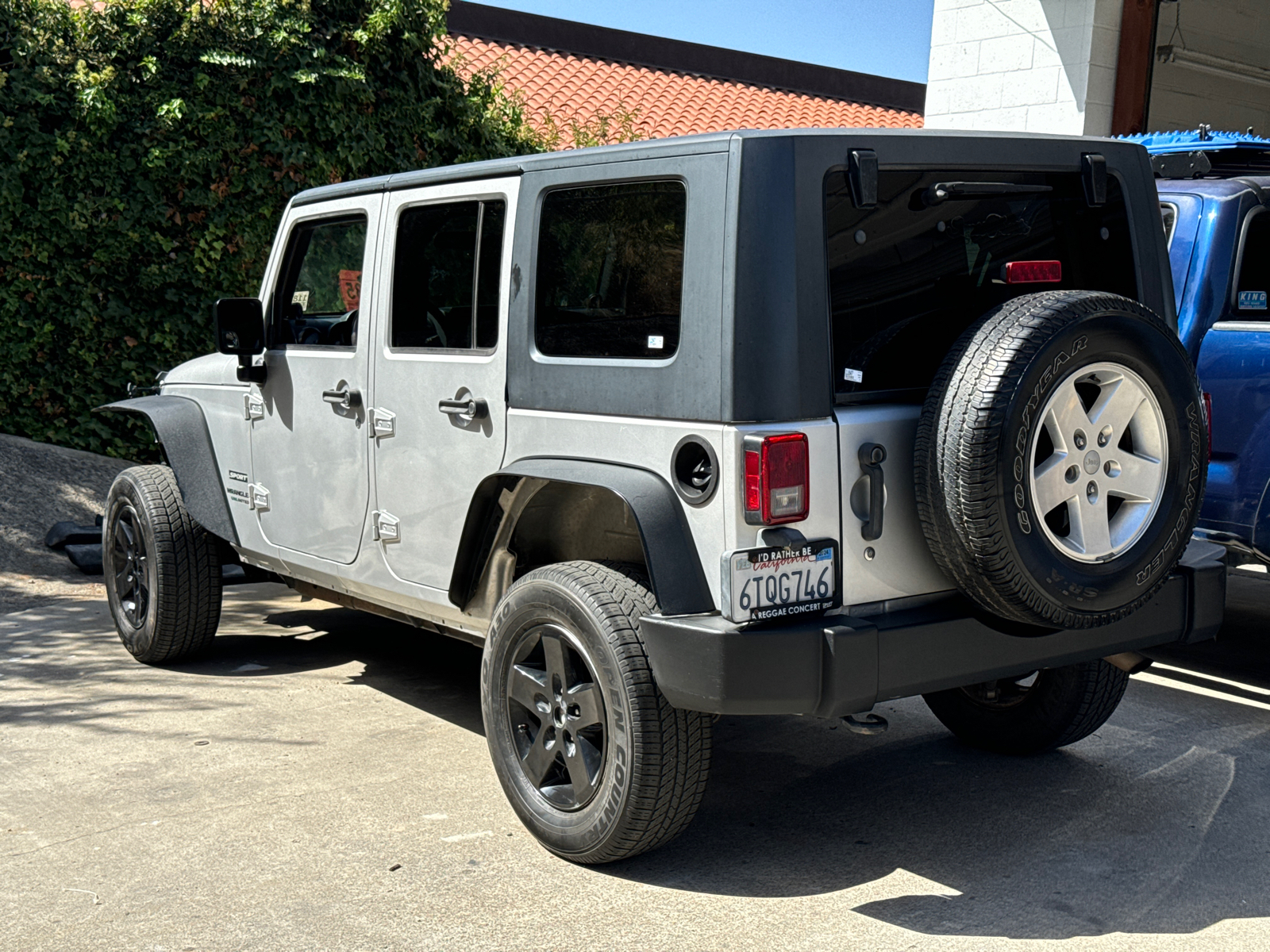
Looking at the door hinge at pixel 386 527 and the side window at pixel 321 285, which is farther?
the side window at pixel 321 285

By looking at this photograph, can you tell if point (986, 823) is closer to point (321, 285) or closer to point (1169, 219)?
point (1169, 219)

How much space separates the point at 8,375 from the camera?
894cm

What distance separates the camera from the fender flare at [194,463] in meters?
5.46

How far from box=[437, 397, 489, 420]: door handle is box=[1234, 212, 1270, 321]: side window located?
321 centimetres

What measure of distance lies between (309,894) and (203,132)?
723 centimetres

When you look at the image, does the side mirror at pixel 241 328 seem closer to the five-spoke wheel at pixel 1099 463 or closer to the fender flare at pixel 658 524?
the fender flare at pixel 658 524

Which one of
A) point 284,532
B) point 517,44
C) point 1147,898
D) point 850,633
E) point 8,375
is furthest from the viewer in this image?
point 517,44

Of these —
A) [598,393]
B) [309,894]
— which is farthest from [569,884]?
[598,393]

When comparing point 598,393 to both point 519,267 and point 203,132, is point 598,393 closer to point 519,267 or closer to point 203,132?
point 519,267

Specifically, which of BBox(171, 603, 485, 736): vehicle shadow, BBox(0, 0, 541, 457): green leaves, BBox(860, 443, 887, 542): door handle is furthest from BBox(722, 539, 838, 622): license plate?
BBox(0, 0, 541, 457): green leaves

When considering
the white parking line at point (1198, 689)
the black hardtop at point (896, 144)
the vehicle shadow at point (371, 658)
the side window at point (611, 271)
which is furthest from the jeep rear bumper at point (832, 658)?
the white parking line at point (1198, 689)

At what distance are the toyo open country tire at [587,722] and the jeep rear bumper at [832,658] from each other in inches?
5.8

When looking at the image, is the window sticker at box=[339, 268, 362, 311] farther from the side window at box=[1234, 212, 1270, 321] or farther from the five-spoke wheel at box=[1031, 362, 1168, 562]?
the side window at box=[1234, 212, 1270, 321]

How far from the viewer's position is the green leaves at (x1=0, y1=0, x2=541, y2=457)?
8.87 meters
